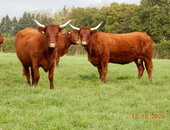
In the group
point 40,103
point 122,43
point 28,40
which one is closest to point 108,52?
point 122,43

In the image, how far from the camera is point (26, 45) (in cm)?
883

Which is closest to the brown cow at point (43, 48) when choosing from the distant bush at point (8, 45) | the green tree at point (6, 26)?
the distant bush at point (8, 45)

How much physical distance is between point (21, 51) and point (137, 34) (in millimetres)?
4841

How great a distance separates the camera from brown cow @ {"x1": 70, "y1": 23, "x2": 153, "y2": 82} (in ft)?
34.1

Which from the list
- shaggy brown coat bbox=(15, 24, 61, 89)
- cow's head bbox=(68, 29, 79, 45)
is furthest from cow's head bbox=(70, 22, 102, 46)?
cow's head bbox=(68, 29, 79, 45)

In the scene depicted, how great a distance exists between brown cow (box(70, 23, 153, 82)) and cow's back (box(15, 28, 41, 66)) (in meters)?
2.00

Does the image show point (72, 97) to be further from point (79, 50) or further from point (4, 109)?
point (79, 50)

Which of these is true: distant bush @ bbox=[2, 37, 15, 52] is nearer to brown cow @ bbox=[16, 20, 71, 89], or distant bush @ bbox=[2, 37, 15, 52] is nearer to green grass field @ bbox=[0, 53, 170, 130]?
brown cow @ bbox=[16, 20, 71, 89]

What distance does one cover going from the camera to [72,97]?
6.71 m

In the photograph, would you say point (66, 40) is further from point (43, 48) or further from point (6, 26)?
point (6, 26)

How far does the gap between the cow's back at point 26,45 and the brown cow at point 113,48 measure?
200 centimetres

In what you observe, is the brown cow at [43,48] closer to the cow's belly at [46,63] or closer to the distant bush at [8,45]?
the cow's belly at [46,63]

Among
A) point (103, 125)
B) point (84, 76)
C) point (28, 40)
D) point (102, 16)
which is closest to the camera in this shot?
point (103, 125)
